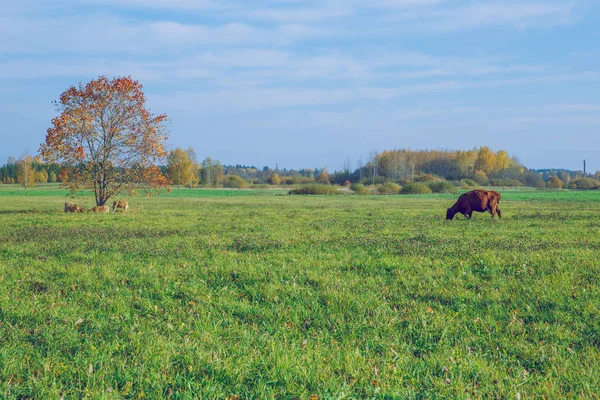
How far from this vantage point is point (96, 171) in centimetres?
3238

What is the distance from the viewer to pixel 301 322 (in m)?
7.29

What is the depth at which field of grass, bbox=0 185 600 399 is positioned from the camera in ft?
17.0

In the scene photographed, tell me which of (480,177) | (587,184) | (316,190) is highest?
(480,177)

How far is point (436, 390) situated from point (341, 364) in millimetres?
1137

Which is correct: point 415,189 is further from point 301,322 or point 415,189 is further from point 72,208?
point 301,322

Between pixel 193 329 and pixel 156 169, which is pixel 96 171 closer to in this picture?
pixel 156 169

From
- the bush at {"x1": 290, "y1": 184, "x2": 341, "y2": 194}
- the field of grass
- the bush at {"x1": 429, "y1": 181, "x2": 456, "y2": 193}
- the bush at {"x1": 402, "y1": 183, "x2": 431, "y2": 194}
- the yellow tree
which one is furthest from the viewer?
the yellow tree

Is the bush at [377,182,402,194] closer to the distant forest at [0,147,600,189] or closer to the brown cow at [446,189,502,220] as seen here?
the distant forest at [0,147,600,189]

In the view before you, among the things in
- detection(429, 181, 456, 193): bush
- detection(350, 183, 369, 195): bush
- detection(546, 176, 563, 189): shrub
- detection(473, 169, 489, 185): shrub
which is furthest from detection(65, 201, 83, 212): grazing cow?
detection(473, 169, 489, 185): shrub

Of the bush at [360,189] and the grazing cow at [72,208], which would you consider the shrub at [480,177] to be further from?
the grazing cow at [72,208]

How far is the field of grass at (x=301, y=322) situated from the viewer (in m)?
5.19

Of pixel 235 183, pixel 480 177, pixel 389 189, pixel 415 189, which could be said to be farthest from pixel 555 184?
pixel 235 183

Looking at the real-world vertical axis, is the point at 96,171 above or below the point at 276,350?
above

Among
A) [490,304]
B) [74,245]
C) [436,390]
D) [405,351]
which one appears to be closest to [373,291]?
[490,304]
